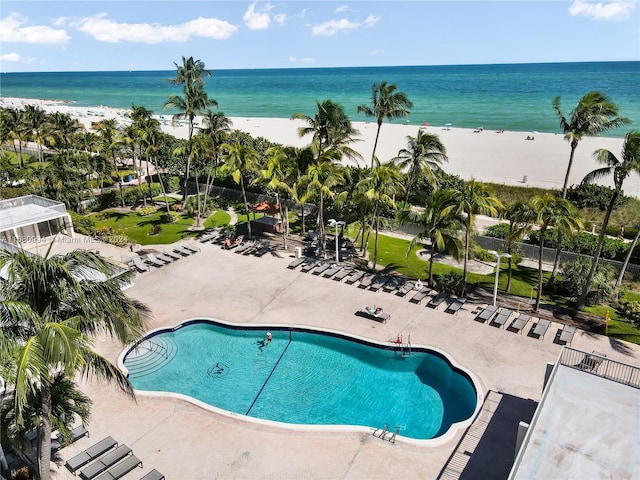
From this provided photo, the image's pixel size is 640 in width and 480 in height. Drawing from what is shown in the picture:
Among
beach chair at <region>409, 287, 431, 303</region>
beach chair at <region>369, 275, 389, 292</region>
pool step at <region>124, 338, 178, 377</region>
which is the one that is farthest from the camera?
beach chair at <region>369, 275, 389, 292</region>

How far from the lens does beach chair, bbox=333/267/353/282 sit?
29.2 m

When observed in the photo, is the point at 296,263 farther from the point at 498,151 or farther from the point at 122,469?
the point at 498,151

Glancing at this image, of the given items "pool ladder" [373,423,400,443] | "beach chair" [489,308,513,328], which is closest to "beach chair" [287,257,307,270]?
"beach chair" [489,308,513,328]

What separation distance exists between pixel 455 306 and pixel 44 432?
1991 cm

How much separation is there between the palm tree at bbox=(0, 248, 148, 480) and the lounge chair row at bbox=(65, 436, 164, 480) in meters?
2.79

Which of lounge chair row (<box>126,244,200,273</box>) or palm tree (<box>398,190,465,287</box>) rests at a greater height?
palm tree (<box>398,190,465,287</box>)

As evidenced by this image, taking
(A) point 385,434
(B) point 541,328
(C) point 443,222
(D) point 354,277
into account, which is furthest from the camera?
(D) point 354,277

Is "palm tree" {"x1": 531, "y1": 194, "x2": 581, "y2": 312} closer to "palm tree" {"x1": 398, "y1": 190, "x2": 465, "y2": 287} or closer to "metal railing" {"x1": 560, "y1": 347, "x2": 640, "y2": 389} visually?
"palm tree" {"x1": 398, "y1": 190, "x2": 465, "y2": 287}

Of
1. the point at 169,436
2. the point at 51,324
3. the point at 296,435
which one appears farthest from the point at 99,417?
the point at 51,324

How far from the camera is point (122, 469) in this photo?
14.8 metres

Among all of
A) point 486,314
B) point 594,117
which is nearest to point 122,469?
point 486,314

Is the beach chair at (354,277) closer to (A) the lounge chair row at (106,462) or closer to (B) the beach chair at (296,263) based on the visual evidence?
(B) the beach chair at (296,263)

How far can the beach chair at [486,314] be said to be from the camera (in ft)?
79.7

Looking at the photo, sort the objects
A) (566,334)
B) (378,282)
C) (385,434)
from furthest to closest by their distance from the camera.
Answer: (378,282), (566,334), (385,434)
